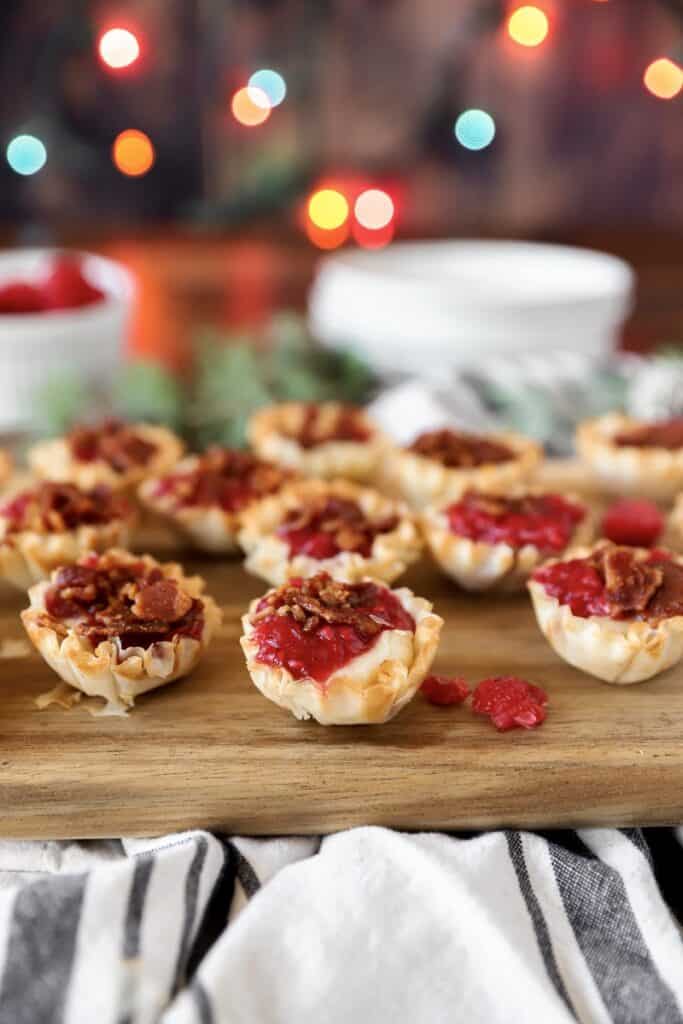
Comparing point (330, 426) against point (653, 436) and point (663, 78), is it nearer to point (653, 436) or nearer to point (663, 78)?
point (653, 436)

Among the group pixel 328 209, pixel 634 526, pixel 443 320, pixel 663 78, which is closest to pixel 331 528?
pixel 634 526

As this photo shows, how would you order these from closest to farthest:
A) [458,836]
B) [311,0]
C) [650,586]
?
[458,836], [650,586], [311,0]

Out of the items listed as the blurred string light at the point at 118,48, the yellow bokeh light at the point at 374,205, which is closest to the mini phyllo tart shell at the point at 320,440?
the blurred string light at the point at 118,48

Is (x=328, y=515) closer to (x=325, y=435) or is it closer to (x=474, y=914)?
(x=325, y=435)

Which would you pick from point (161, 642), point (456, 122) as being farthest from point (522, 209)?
point (161, 642)

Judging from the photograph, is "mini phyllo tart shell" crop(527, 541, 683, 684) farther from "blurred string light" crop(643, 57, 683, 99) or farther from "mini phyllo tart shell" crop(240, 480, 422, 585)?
"blurred string light" crop(643, 57, 683, 99)
